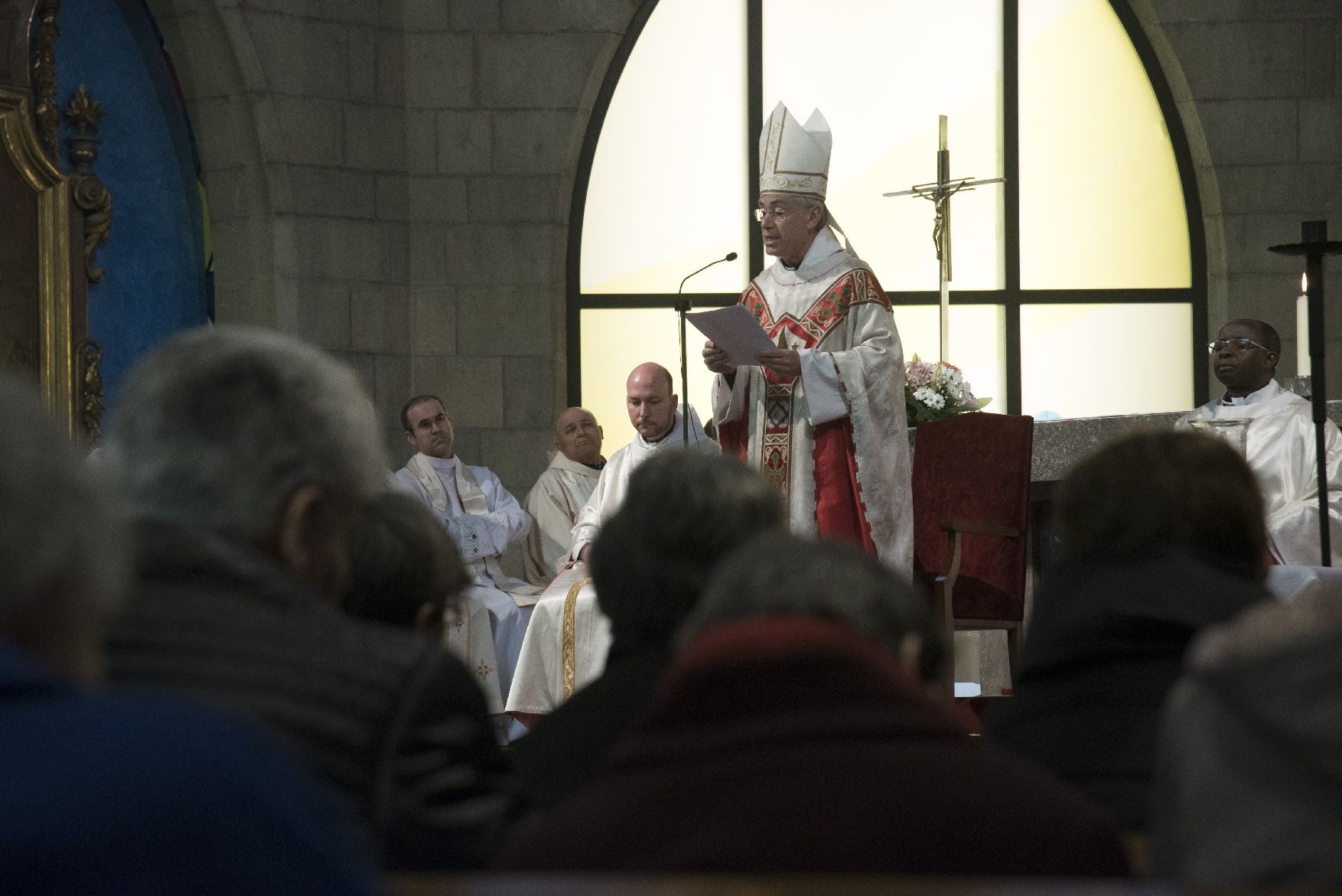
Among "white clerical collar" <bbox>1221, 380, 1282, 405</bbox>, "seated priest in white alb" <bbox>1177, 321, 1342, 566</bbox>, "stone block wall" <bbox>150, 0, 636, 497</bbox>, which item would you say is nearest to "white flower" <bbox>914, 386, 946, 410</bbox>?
"seated priest in white alb" <bbox>1177, 321, 1342, 566</bbox>

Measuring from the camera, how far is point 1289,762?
1.29 metres

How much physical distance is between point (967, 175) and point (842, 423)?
4622mm

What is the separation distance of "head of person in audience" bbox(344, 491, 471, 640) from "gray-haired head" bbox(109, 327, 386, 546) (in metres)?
0.57

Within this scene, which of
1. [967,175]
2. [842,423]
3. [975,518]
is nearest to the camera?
[842,423]

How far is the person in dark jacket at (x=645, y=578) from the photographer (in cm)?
232

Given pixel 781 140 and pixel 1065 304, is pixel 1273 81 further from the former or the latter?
pixel 781 140

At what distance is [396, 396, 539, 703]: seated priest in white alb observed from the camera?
8078 millimetres

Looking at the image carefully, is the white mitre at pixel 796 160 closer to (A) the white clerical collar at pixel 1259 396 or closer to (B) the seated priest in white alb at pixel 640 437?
(B) the seated priest in white alb at pixel 640 437

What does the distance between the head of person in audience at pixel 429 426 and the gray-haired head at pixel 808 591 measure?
6.97 metres

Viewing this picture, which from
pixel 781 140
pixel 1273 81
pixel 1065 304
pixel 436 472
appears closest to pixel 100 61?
pixel 436 472

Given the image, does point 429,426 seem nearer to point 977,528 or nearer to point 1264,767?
point 977,528

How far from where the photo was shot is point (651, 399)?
7820mm

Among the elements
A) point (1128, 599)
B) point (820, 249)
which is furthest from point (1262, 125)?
point (1128, 599)

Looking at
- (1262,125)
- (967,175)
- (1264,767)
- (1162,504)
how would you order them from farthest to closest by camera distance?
(967,175)
(1262,125)
(1162,504)
(1264,767)
